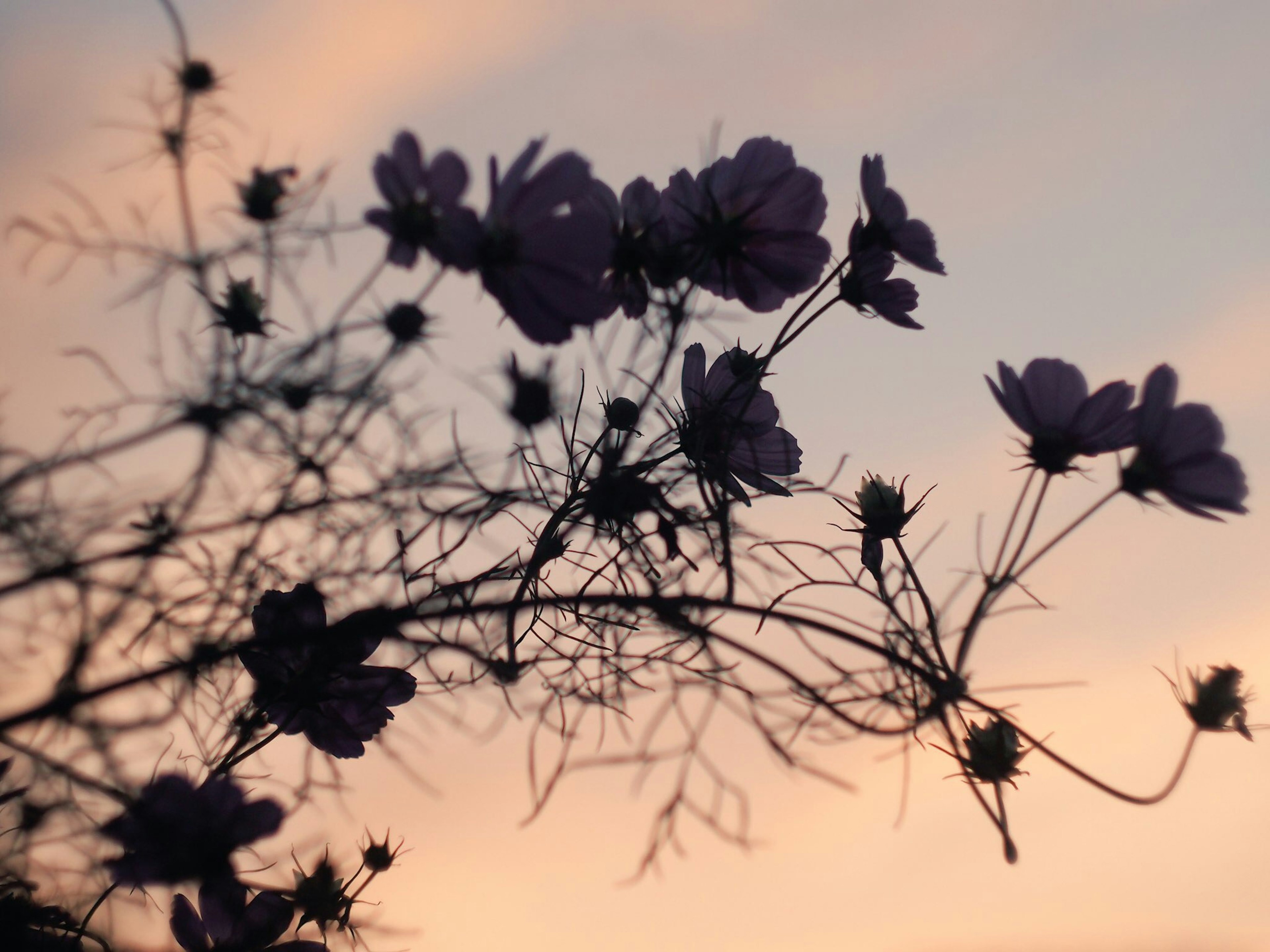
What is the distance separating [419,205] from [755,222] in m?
0.17

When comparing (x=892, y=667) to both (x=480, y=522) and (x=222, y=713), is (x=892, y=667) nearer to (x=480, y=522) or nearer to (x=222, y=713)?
(x=480, y=522)

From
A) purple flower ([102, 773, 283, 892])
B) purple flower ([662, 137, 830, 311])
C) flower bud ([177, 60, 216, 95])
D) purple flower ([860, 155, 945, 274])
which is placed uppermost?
flower bud ([177, 60, 216, 95])

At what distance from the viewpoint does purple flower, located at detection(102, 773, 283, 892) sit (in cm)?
49

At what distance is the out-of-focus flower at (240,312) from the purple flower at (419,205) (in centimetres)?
39

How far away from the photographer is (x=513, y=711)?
22.1 inches

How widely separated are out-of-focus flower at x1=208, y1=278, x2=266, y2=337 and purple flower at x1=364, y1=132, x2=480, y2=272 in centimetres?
39

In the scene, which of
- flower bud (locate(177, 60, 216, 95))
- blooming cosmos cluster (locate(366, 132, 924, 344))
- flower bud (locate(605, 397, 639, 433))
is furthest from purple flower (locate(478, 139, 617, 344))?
flower bud (locate(177, 60, 216, 95))

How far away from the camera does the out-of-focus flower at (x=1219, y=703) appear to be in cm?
51

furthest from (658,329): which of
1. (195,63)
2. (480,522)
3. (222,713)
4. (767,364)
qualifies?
(195,63)

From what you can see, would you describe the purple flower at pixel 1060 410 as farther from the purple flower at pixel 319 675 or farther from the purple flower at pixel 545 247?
the purple flower at pixel 319 675

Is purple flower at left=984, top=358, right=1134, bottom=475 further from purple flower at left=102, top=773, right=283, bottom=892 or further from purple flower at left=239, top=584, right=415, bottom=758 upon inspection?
purple flower at left=102, top=773, right=283, bottom=892

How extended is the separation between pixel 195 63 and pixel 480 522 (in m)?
0.67

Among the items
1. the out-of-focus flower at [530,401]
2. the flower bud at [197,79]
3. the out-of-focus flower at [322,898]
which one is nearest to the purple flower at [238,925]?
the out-of-focus flower at [322,898]

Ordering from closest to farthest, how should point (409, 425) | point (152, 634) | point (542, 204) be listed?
point (542, 204)
point (152, 634)
point (409, 425)
